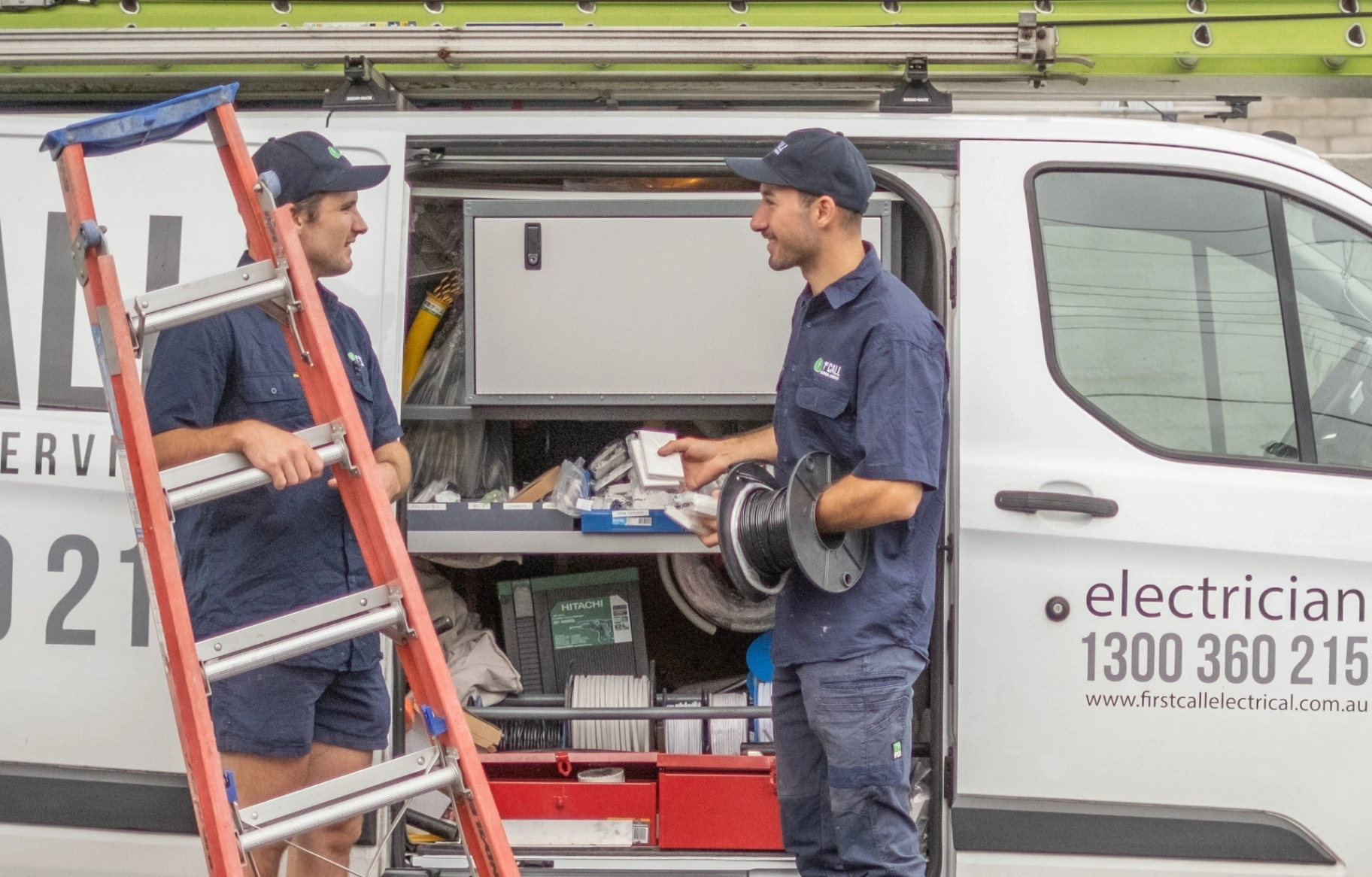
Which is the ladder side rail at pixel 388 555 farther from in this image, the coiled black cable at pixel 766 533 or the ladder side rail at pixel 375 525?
the coiled black cable at pixel 766 533

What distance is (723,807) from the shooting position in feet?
11.1

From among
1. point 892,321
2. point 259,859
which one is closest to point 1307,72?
point 892,321

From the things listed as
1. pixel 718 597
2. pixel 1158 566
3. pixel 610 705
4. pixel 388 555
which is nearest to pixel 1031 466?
pixel 1158 566

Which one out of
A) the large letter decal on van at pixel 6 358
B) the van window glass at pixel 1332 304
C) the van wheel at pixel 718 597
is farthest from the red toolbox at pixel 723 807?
the large letter decal on van at pixel 6 358

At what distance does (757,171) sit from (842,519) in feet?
2.38

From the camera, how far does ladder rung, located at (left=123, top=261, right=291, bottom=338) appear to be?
229 cm

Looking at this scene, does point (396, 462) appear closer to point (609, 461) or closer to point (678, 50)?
point (609, 461)

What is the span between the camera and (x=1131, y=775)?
3.08 m

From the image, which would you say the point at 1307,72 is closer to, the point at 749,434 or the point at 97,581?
the point at 749,434

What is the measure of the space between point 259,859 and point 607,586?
133 cm

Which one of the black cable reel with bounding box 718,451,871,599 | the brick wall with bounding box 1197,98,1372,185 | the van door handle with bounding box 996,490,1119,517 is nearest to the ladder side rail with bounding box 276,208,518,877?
the black cable reel with bounding box 718,451,871,599

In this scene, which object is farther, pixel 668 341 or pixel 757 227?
pixel 668 341

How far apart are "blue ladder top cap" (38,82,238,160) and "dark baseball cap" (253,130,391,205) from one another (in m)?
0.33

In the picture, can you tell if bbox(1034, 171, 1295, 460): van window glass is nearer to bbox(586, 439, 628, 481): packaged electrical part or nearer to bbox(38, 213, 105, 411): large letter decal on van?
bbox(586, 439, 628, 481): packaged electrical part
